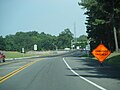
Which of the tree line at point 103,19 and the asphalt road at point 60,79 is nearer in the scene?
the asphalt road at point 60,79

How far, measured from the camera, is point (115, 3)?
61125 mm

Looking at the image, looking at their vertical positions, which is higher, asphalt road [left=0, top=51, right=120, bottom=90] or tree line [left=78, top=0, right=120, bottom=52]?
tree line [left=78, top=0, right=120, bottom=52]

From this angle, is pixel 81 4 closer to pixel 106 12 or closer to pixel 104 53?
pixel 106 12

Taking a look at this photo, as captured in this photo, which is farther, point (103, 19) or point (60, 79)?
point (103, 19)

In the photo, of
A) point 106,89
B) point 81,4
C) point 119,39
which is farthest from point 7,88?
point 81,4

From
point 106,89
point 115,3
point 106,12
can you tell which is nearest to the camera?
point 106,89

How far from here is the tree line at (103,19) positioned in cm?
6259

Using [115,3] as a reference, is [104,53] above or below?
below

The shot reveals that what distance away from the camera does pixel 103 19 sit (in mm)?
70375

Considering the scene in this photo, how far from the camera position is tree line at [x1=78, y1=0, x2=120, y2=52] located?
62.6m

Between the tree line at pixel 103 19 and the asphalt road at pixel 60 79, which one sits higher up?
the tree line at pixel 103 19

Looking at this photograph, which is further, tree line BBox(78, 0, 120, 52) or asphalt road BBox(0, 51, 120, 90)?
tree line BBox(78, 0, 120, 52)

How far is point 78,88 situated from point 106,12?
51498 mm

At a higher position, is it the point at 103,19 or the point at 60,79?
the point at 103,19
